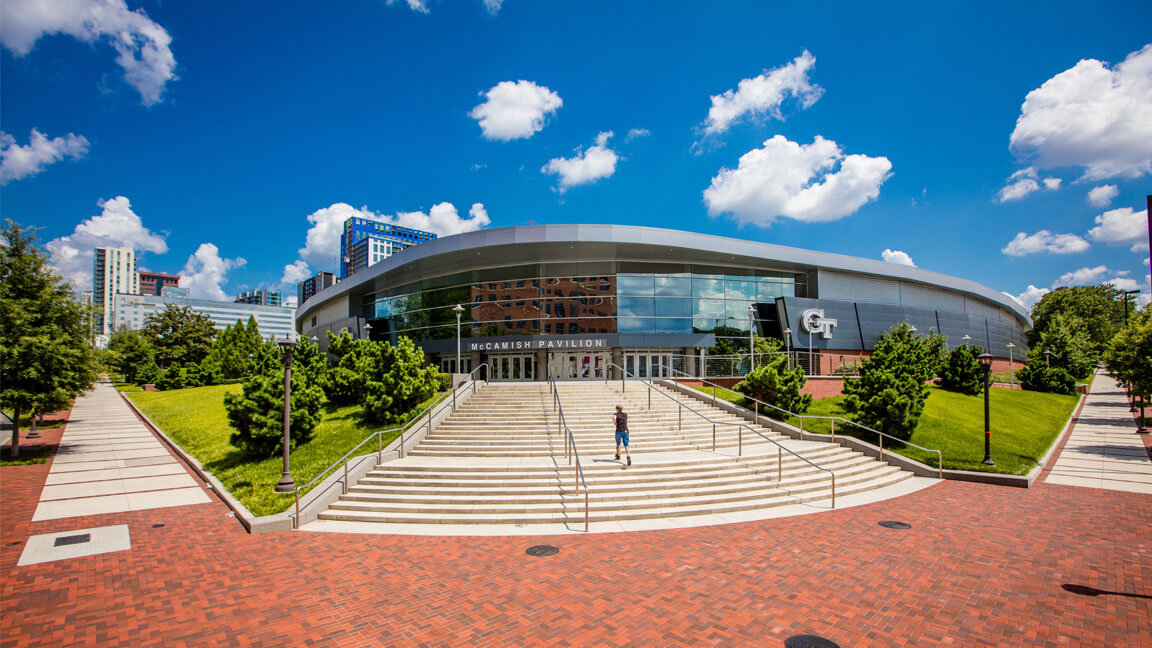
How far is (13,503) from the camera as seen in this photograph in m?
11.7

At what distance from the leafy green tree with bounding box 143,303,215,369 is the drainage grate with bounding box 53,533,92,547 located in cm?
4662

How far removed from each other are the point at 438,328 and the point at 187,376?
2460 cm

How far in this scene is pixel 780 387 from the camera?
18719mm

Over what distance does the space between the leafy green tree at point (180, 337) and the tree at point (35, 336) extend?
119 feet

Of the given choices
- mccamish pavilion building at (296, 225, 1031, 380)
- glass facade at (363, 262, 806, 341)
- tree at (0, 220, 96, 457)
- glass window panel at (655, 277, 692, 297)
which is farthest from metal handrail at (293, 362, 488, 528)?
glass window panel at (655, 277, 692, 297)

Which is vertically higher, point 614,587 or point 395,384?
point 395,384

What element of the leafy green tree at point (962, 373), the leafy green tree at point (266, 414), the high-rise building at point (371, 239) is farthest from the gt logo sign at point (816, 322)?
the high-rise building at point (371, 239)

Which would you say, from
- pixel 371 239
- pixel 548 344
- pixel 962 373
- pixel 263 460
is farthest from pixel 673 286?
pixel 371 239

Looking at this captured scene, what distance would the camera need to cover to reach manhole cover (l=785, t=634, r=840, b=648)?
17.7 feet

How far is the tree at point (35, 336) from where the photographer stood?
15539mm

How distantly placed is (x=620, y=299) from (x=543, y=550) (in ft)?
82.8

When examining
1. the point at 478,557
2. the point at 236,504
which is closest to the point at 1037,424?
the point at 478,557

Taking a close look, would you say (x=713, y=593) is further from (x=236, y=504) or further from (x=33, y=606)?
(x=236, y=504)

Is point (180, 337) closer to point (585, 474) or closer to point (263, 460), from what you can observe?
point (263, 460)
